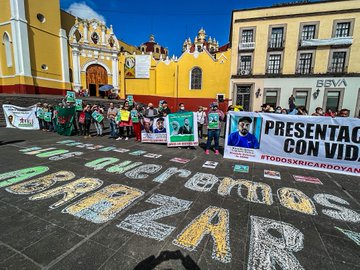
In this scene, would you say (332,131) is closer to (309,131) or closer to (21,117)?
(309,131)

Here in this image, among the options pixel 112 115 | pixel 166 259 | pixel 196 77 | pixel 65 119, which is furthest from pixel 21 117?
pixel 196 77

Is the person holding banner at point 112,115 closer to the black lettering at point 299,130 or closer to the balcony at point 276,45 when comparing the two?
the black lettering at point 299,130

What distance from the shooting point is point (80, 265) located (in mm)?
1881

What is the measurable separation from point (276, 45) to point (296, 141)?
18160 millimetres

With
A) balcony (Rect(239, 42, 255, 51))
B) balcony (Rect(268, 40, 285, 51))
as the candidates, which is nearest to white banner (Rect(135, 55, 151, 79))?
balcony (Rect(239, 42, 255, 51))

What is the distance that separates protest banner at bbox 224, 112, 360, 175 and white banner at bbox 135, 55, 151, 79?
68.0 feet

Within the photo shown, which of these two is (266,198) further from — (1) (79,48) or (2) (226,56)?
(1) (79,48)

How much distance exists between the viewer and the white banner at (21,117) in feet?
36.1

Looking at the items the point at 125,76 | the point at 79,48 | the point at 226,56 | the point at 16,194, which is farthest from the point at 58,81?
the point at 16,194

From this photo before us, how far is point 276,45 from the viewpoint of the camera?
19188 mm

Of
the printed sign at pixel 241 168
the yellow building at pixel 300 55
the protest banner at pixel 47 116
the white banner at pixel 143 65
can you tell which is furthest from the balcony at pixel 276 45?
the protest banner at pixel 47 116

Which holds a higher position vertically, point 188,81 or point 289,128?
point 188,81

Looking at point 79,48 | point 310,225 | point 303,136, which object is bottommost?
point 310,225

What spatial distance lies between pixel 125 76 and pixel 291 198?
25527mm
